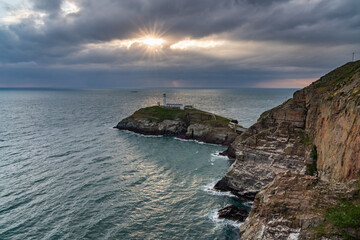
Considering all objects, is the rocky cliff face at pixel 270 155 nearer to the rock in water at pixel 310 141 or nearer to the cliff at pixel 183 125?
the rock in water at pixel 310 141

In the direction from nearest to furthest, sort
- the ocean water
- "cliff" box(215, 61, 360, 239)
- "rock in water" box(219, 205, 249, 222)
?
"cliff" box(215, 61, 360, 239), the ocean water, "rock in water" box(219, 205, 249, 222)

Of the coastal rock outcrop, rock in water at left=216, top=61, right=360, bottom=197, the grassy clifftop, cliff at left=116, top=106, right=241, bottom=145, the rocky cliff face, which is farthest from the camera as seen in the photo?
the grassy clifftop

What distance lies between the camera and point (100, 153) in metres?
56.9

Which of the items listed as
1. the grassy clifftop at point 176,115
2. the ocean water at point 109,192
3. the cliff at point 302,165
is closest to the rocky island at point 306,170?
the cliff at point 302,165

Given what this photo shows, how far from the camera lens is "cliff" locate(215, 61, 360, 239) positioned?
16641 mm

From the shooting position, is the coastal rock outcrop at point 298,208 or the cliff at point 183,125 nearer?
the coastal rock outcrop at point 298,208

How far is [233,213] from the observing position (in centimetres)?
3008

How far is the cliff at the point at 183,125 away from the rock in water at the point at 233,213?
39.3 metres

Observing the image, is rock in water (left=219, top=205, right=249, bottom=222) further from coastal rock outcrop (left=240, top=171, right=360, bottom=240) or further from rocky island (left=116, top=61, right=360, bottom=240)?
coastal rock outcrop (left=240, top=171, right=360, bottom=240)

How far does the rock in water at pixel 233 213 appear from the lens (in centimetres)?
2937

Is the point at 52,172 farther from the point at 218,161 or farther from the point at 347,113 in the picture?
the point at 347,113

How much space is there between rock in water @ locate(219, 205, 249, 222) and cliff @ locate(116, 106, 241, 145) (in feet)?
129

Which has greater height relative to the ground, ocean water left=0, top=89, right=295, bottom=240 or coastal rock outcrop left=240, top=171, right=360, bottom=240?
coastal rock outcrop left=240, top=171, right=360, bottom=240

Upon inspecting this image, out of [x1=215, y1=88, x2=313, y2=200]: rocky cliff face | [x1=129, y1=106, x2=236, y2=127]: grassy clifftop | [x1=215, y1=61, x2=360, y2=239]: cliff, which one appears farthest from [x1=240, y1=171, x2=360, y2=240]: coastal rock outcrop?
[x1=129, y1=106, x2=236, y2=127]: grassy clifftop
